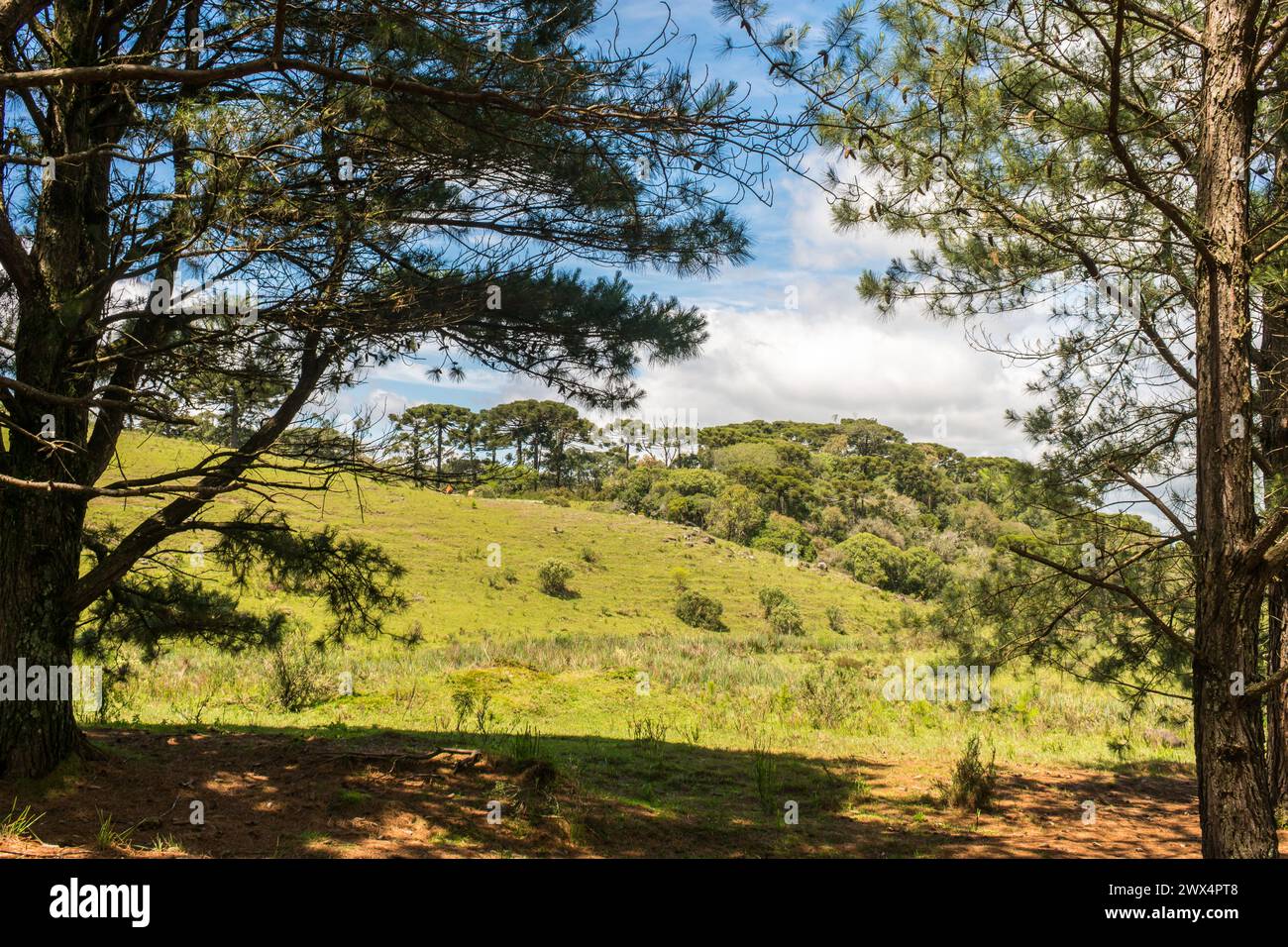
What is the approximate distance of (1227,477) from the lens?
3.81 metres

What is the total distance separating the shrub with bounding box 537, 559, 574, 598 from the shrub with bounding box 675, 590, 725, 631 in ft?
13.2

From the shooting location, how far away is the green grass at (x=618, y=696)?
8.85 metres

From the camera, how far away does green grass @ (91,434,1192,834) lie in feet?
29.0

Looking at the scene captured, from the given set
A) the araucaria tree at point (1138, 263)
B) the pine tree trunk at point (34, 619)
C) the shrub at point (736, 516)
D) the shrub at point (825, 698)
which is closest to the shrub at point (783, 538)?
the shrub at point (736, 516)

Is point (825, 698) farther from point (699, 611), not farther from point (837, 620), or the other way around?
point (837, 620)

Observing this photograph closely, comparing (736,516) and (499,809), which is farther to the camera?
(736,516)

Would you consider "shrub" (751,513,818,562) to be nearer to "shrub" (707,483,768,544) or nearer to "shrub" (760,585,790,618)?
"shrub" (707,483,768,544)

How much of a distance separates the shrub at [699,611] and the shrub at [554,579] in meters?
4.04

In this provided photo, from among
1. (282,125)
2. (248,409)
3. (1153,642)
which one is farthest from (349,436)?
(1153,642)

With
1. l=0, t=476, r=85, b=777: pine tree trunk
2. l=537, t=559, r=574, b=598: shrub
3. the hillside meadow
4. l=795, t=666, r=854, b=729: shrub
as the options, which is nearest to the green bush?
the hillside meadow

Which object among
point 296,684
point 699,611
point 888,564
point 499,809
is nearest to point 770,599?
point 699,611

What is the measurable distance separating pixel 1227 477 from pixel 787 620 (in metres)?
26.5

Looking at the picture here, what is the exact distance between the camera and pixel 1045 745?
10.8m

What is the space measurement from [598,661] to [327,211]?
1284 centimetres
